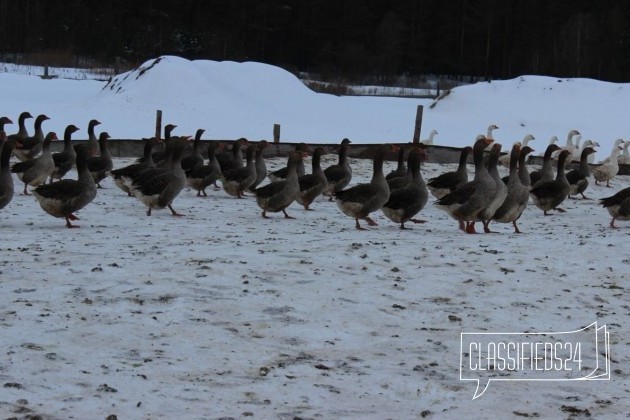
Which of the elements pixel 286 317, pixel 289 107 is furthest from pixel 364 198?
pixel 289 107

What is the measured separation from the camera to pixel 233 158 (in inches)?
736

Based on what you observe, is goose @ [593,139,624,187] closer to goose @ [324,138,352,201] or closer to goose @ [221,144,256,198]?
goose @ [324,138,352,201]

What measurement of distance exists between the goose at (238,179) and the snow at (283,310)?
65.4 inches

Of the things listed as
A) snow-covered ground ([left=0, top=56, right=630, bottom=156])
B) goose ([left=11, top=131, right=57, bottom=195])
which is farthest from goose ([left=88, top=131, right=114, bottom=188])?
snow-covered ground ([left=0, top=56, right=630, bottom=156])

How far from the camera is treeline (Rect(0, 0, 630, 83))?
208 feet

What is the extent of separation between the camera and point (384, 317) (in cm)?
805

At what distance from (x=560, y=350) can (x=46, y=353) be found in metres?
3.82

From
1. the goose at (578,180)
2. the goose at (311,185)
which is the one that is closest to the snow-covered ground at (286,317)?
the goose at (311,185)

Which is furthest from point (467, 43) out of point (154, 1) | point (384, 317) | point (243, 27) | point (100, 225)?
point (384, 317)

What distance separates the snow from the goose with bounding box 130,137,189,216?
0.27 meters

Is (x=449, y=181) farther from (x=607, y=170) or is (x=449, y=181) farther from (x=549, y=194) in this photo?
(x=607, y=170)

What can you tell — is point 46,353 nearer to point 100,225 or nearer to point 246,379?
point 246,379

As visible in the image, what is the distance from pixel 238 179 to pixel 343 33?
53.1 metres

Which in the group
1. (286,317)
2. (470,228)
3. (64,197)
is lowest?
(286,317)
